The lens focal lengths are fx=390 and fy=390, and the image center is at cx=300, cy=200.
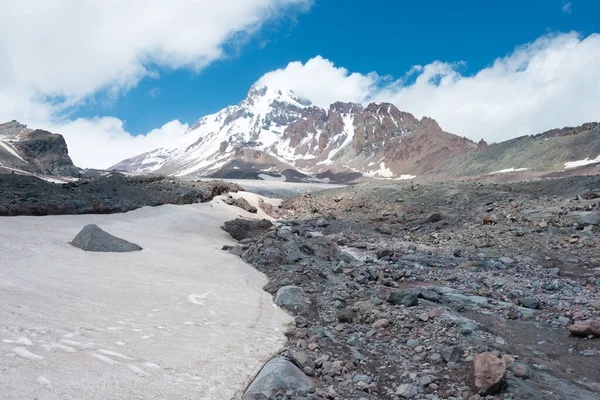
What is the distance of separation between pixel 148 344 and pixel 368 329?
4.05m

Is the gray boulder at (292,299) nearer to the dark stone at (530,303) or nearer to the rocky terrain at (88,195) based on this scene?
the dark stone at (530,303)

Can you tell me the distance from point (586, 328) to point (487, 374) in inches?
141

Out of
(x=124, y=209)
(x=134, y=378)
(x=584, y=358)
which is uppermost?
(x=124, y=209)

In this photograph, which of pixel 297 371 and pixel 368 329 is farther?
pixel 368 329

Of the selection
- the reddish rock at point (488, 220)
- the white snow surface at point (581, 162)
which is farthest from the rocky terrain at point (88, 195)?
the white snow surface at point (581, 162)

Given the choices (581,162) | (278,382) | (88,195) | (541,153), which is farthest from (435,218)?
(541,153)

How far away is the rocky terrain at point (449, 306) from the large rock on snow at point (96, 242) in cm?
436

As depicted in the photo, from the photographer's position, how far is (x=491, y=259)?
15.3m

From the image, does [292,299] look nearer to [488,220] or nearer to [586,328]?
[586,328]

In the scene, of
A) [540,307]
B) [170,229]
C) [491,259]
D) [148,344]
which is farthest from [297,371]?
[170,229]

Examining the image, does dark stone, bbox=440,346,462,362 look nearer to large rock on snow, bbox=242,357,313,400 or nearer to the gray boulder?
large rock on snow, bbox=242,357,313,400

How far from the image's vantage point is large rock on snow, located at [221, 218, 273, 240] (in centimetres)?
2123

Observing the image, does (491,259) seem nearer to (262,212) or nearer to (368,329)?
(368,329)

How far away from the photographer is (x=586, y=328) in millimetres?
7336
